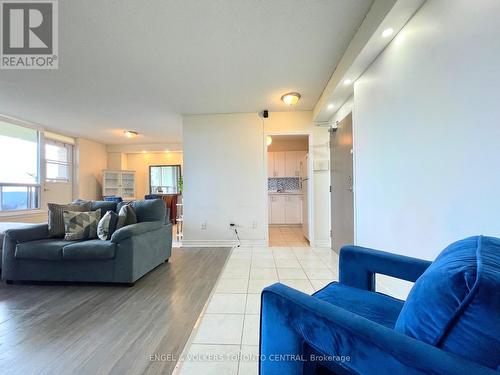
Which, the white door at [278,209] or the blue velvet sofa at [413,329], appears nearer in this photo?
the blue velvet sofa at [413,329]

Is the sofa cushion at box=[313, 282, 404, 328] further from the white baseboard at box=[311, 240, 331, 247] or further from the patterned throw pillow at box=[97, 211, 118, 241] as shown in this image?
the white baseboard at box=[311, 240, 331, 247]

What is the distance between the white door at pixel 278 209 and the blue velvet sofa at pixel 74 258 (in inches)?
170

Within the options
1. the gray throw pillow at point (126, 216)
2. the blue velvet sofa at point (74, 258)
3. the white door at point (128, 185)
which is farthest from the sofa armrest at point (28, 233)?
the white door at point (128, 185)

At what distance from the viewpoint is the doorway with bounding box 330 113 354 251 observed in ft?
9.65

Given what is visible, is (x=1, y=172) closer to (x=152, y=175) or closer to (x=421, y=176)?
(x=152, y=175)

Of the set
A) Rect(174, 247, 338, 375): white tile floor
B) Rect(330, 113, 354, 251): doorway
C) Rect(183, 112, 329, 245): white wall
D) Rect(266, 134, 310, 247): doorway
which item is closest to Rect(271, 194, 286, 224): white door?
Rect(266, 134, 310, 247): doorway

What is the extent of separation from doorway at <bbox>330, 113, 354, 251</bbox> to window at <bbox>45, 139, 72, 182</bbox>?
20.6ft

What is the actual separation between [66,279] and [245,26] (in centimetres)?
308

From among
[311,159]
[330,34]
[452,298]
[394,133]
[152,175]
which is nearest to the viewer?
[452,298]

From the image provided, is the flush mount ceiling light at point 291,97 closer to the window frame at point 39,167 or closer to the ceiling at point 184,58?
the ceiling at point 184,58

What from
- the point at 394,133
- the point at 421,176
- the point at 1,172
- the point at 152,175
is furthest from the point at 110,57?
the point at 152,175

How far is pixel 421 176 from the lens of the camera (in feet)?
5.02

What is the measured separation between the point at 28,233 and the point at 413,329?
3.44 m

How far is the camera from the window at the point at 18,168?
4.29 m
